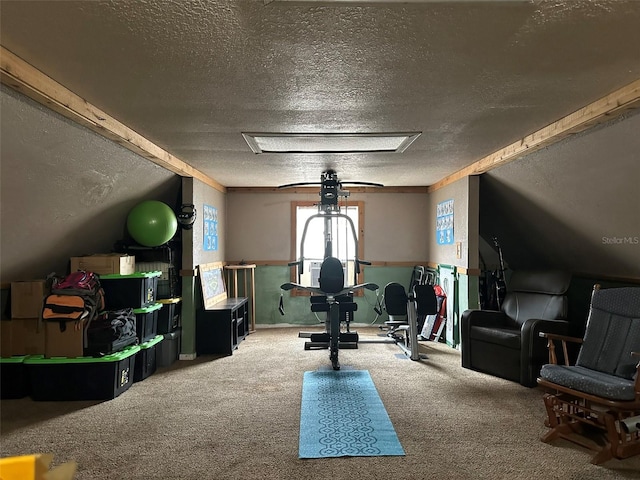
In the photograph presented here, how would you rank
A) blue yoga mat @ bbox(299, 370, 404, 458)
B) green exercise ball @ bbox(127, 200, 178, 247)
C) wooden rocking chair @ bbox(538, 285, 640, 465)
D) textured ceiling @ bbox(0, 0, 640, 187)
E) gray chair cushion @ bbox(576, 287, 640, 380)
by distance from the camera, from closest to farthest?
textured ceiling @ bbox(0, 0, 640, 187)
wooden rocking chair @ bbox(538, 285, 640, 465)
blue yoga mat @ bbox(299, 370, 404, 458)
gray chair cushion @ bbox(576, 287, 640, 380)
green exercise ball @ bbox(127, 200, 178, 247)

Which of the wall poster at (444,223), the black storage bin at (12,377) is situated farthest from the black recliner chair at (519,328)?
the black storage bin at (12,377)

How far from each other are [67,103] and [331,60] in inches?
62.3

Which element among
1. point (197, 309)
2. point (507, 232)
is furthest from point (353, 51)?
Answer: point (507, 232)

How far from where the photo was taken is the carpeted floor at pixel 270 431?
241 centimetres

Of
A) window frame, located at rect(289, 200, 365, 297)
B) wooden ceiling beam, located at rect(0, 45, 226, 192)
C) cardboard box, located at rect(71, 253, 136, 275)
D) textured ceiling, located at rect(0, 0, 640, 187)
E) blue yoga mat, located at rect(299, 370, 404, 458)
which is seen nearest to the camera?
textured ceiling, located at rect(0, 0, 640, 187)

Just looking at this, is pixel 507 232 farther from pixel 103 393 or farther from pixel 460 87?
pixel 103 393

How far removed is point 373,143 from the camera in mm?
3854

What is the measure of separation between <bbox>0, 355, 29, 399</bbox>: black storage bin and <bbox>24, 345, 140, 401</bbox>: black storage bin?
109 millimetres

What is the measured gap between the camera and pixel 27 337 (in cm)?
364

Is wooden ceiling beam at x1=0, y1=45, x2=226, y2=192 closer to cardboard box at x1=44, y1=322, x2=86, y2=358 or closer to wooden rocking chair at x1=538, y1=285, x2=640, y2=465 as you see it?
cardboard box at x1=44, y1=322, x2=86, y2=358

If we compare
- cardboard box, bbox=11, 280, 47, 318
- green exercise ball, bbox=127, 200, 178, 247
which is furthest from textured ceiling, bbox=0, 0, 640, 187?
cardboard box, bbox=11, 280, 47, 318

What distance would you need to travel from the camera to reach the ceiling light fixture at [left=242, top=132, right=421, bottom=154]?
354 cm

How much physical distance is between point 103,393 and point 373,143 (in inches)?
125

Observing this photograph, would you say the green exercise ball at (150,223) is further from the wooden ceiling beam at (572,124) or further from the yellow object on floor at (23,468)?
the yellow object on floor at (23,468)
